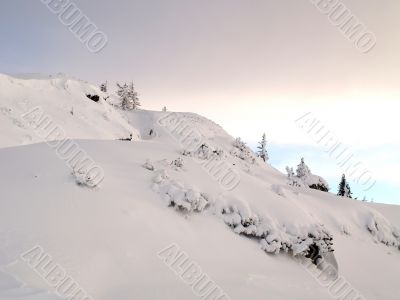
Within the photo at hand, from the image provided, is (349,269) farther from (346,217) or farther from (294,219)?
(346,217)

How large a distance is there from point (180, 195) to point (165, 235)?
1.89 meters

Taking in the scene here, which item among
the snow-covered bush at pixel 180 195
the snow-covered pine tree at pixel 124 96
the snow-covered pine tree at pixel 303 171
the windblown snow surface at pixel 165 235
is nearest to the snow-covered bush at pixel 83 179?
the windblown snow surface at pixel 165 235

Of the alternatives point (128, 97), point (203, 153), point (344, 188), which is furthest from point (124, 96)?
point (203, 153)

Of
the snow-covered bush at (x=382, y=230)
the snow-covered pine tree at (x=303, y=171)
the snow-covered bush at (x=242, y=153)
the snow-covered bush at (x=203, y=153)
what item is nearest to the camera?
the snow-covered bush at (x=203, y=153)

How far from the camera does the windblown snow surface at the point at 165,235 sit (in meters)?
7.76

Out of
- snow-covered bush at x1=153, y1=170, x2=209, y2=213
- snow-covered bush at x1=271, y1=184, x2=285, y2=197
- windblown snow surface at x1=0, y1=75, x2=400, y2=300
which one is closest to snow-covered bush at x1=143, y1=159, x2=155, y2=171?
windblown snow surface at x1=0, y1=75, x2=400, y2=300

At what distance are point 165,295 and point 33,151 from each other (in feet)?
23.4

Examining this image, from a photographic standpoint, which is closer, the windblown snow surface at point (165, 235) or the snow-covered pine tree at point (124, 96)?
the windblown snow surface at point (165, 235)

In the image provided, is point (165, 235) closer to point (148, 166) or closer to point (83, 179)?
point (83, 179)

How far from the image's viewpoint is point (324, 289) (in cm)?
1088

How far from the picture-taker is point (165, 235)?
1000 centimetres

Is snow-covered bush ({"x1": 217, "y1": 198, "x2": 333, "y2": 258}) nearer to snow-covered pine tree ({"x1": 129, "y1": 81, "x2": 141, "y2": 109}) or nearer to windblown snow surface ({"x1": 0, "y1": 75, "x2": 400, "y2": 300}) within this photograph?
windblown snow surface ({"x1": 0, "y1": 75, "x2": 400, "y2": 300})

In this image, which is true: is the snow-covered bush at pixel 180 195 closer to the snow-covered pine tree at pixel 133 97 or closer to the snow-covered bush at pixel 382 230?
the snow-covered bush at pixel 382 230

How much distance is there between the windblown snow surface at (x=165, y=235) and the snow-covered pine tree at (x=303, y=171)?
2366cm
